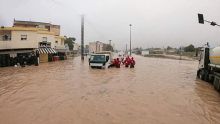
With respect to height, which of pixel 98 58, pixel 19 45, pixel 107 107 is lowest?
pixel 107 107

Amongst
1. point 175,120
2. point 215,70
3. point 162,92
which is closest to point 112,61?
point 215,70

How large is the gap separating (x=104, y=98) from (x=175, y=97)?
403 centimetres

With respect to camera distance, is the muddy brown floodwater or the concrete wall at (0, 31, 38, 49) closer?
the muddy brown floodwater

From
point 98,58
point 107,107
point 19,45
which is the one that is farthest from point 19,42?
point 107,107

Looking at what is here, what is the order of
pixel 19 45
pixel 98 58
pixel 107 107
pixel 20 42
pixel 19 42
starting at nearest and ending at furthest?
pixel 107 107 → pixel 98 58 → pixel 19 45 → pixel 19 42 → pixel 20 42

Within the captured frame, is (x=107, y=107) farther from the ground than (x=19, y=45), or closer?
closer

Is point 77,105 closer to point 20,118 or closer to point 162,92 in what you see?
point 20,118

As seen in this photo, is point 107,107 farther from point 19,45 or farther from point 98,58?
point 19,45

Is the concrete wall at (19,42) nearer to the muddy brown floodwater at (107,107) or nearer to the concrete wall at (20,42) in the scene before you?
the concrete wall at (20,42)

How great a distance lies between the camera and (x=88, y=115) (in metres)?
10.0

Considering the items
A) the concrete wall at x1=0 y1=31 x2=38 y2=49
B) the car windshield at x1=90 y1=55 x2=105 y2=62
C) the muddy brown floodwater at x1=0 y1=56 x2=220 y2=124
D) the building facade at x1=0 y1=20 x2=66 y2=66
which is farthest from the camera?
the concrete wall at x1=0 y1=31 x2=38 y2=49

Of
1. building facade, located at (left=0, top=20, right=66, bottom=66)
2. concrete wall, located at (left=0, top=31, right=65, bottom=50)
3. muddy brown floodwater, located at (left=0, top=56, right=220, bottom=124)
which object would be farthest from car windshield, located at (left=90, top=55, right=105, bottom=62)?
muddy brown floodwater, located at (left=0, top=56, right=220, bottom=124)

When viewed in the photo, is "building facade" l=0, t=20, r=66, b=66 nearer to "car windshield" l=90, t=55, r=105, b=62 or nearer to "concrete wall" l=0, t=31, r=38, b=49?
"concrete wall" l=0, t=31, r=38, b=49

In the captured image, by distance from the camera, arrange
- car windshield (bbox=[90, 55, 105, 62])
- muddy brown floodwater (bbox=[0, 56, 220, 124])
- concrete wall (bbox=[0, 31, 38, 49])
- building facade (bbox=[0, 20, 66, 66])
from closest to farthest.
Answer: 1. muddy brown floodwater (bbox=[0, 56, 220, 124])
2. car windshield (bbox=[90, 55, 105, 62])
3. building facade (bbox=[0, 20, 66, 66])
4. concrete wall (bbox=[0, 31, 38, 49])
